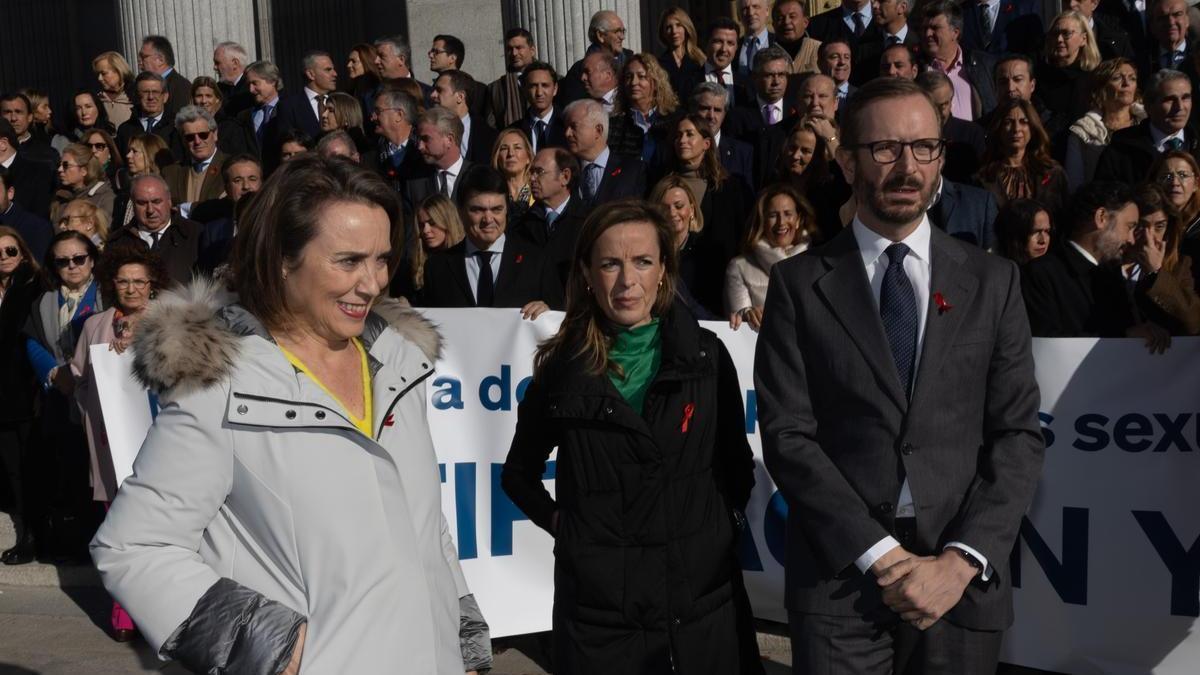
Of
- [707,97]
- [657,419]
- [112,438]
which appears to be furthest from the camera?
[707,97]

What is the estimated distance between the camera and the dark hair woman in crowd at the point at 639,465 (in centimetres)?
407

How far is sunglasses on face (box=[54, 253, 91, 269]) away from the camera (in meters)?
8.48

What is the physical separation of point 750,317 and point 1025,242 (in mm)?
1340

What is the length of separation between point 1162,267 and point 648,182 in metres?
3.48

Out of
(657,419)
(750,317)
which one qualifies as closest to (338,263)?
(657,419)

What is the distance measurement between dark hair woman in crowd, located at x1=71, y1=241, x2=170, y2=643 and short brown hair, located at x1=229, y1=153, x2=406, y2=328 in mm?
4707

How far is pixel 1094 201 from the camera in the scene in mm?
6305

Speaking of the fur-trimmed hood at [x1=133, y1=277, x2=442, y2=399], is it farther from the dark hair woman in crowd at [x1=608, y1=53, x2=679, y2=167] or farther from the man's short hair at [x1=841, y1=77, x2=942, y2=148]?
the dark hair woman in crowd at [x1=608, y1=53, x2=679, y2=167]

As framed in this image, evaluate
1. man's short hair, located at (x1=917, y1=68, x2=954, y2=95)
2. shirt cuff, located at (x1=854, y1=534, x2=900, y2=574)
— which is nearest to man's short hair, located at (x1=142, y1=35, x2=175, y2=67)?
man's short hair, located at (x1=917, y1=68, x2=954, y2=95)

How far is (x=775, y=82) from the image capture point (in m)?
9.59

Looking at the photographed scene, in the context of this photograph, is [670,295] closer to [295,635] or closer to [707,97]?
[295,635]

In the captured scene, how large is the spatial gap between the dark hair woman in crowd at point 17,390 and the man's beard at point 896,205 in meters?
6.65

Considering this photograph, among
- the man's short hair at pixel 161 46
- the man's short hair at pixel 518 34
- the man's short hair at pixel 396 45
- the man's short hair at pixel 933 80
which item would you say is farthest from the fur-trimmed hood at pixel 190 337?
the man's short hair at pixel 161 46

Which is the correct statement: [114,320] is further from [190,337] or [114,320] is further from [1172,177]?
[1172,177]
